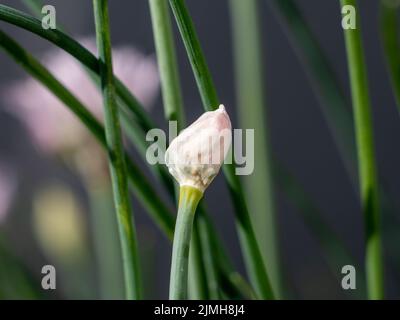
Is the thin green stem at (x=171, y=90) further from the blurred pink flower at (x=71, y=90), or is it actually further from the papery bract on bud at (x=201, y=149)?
the blurred pink flower at (x=71, y=90)

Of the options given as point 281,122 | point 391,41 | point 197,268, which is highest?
point 281,122

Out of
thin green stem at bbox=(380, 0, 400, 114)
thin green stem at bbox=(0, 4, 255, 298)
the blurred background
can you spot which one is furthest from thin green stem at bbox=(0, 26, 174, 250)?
the blurred background

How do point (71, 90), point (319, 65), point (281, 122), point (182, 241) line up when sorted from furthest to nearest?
point (281, 122) → point (71, 90) → point (319, 65) → point (182, 241)

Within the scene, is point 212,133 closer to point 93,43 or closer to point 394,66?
point 394,66

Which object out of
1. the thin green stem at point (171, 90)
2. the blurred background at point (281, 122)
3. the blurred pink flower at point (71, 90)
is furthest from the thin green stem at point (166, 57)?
the blurred background at point (281, 122)

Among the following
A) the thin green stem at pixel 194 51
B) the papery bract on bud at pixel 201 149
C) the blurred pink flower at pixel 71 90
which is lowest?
the papery bract on bud at pixel 201 149

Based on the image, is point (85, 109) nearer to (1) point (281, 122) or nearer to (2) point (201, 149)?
(2) point (201, 149)

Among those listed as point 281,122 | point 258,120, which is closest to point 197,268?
point 258,120
